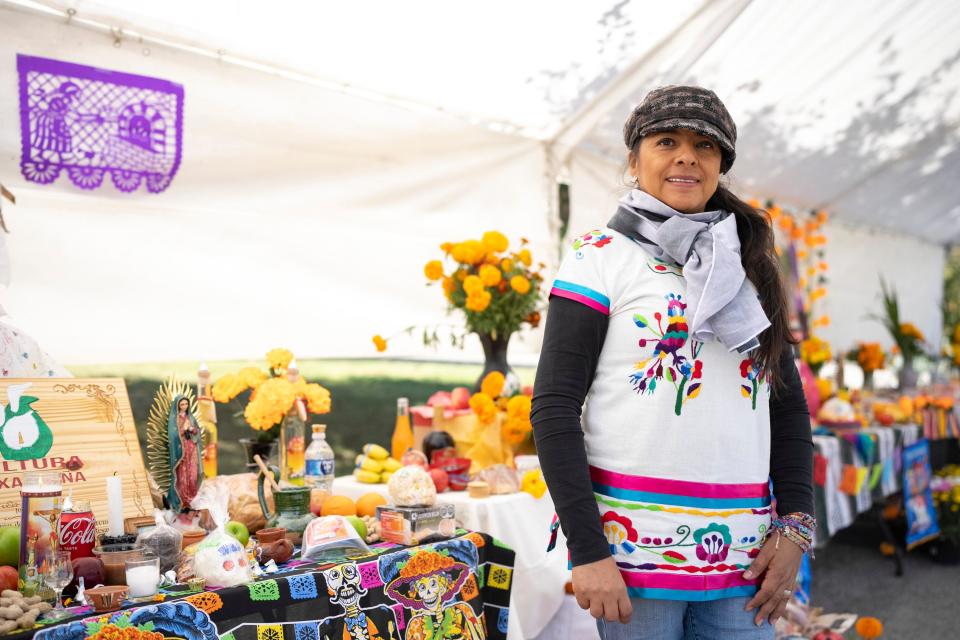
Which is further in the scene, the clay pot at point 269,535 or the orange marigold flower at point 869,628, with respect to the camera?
the orange marigold flower at point 869,628

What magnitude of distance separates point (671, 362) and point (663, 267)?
18 cm

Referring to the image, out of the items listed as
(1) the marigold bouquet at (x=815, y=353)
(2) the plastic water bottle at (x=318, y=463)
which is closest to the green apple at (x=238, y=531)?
(2) the plastic water bottle at (x=318, y=463)

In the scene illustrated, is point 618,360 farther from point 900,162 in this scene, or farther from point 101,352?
point 900,162

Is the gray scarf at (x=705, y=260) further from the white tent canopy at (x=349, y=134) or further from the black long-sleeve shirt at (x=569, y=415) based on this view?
the white tent canopy at (x=349, y=134)

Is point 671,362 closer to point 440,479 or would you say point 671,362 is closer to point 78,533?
point 78,533

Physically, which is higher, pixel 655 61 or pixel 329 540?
pixel 655 61

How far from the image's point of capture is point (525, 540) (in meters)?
2.37

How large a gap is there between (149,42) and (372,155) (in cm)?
88

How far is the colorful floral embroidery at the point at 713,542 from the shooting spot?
50.8 inches

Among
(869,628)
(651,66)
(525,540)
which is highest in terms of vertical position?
(651,66)

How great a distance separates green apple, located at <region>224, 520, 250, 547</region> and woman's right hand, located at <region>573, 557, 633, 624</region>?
798mm

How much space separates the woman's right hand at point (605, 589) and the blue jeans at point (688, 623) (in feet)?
0.15

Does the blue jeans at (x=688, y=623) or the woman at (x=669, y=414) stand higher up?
the woman at (x=669, y=414)

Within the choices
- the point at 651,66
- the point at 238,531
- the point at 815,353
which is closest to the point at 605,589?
the point at 238,531
